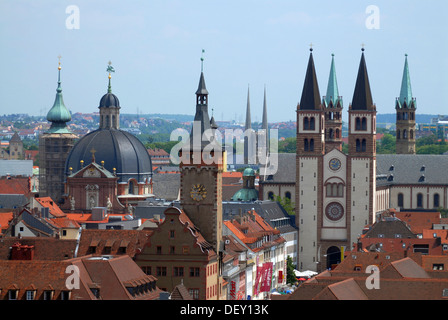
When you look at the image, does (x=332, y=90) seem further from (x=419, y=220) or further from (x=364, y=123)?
(x=419, y=220)

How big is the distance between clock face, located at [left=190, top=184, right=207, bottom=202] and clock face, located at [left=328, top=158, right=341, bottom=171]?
63739mm

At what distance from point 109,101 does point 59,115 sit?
62.0 feet

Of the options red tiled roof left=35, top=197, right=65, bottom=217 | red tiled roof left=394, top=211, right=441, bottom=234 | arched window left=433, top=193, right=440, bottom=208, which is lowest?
red tiled roof left=394, top=211, right=441, bottom=234

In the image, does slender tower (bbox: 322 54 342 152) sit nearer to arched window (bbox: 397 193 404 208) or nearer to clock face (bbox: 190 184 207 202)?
arched window (bbox: 397 193 404 208)

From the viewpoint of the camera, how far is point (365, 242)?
125000mm

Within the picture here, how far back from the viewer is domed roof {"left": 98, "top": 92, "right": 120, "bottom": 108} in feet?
534

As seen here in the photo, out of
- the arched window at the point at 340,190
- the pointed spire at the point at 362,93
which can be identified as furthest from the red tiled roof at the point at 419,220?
the pointed spire at the point at 362,93

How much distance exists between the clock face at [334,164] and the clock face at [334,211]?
3.71 meters

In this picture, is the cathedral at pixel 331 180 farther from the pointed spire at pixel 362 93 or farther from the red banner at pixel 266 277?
the red banner at pixel 266 277

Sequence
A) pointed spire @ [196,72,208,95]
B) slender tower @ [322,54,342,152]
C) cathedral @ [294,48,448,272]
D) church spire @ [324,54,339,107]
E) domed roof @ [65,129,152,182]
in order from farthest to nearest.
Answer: church spire @ [324,54,339,107], slender tower @ [322,54,342,152], cathedral @ [294,48,448,272], domed roof @ [65,129,152,182], pointed spire @ [196,72,208,95]

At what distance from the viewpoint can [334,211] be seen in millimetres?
158625

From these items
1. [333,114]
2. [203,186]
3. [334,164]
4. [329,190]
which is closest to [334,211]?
[329,190]

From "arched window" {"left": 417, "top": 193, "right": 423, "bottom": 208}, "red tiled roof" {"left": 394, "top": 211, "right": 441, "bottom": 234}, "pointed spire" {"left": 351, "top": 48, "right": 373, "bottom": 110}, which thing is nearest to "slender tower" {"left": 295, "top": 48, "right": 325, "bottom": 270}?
"pointed spire" {"left": 351, "top": 48, "right": 373, "bottom": 110}
